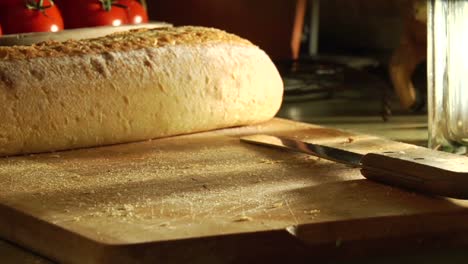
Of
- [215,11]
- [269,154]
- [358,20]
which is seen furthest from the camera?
[358,20]

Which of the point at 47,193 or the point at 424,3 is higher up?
the point at 424,3

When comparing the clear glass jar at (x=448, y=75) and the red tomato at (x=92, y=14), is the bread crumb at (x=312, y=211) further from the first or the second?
the red tomato at (x=92, y=14)

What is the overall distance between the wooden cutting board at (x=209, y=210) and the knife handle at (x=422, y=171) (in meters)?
0.01

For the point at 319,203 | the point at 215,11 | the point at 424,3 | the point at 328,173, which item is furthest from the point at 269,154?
the point at 215,11

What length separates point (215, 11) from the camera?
2006 mm

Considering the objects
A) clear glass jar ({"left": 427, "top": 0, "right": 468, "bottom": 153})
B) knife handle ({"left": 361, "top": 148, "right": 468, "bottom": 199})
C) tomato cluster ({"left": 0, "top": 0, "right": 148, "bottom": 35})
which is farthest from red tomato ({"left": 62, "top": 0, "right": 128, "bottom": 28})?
knife handle ({"left": 361, "top": 148, "right": 468, "bottom": 199})

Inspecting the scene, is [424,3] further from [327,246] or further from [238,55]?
[327,246]

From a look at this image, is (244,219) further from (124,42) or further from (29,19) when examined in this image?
(29,19)


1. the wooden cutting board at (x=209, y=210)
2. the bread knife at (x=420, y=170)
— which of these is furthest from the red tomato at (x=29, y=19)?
the bread knife at (x=420, y=170)

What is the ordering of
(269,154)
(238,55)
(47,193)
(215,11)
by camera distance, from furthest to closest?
(215,11) → (238,55) → (269,154) → (47,193)

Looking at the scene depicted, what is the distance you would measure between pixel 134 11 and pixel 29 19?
19 cm

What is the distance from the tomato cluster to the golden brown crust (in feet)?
0.31

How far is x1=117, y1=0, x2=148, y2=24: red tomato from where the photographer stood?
1.59 m

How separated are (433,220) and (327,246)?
0.11 meters
